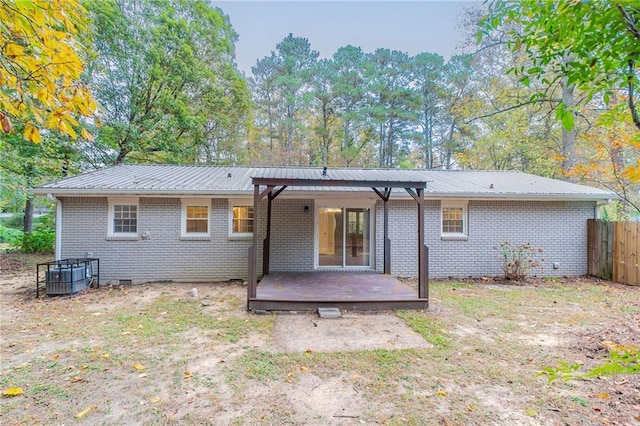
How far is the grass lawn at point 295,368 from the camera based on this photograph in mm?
2959

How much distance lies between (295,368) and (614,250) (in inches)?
398

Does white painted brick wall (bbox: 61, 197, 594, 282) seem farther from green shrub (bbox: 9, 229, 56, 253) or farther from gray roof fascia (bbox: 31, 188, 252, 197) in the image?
green shrub (bbox: 9, 229, 56, 253)

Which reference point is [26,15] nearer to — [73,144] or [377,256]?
[377,256]

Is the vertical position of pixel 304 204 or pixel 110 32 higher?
pixel 110 32

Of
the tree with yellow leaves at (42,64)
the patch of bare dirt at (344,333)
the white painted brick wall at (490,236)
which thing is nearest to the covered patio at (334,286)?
the patch of bare dirt at (344,333)

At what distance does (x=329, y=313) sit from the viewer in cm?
579

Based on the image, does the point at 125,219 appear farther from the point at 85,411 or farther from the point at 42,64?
the point at 42,64

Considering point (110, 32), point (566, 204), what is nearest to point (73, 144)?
point (110, 32)

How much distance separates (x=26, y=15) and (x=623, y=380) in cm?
648

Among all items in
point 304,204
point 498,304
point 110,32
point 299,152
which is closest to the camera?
point 498,304

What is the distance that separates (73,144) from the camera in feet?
43.4

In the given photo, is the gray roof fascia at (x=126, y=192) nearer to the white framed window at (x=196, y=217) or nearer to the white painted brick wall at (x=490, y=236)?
the white framed window at (x=196, y=217)

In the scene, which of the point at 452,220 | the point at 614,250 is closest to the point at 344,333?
the point at 452,220

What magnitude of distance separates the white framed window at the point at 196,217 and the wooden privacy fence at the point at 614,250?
37.8ft
